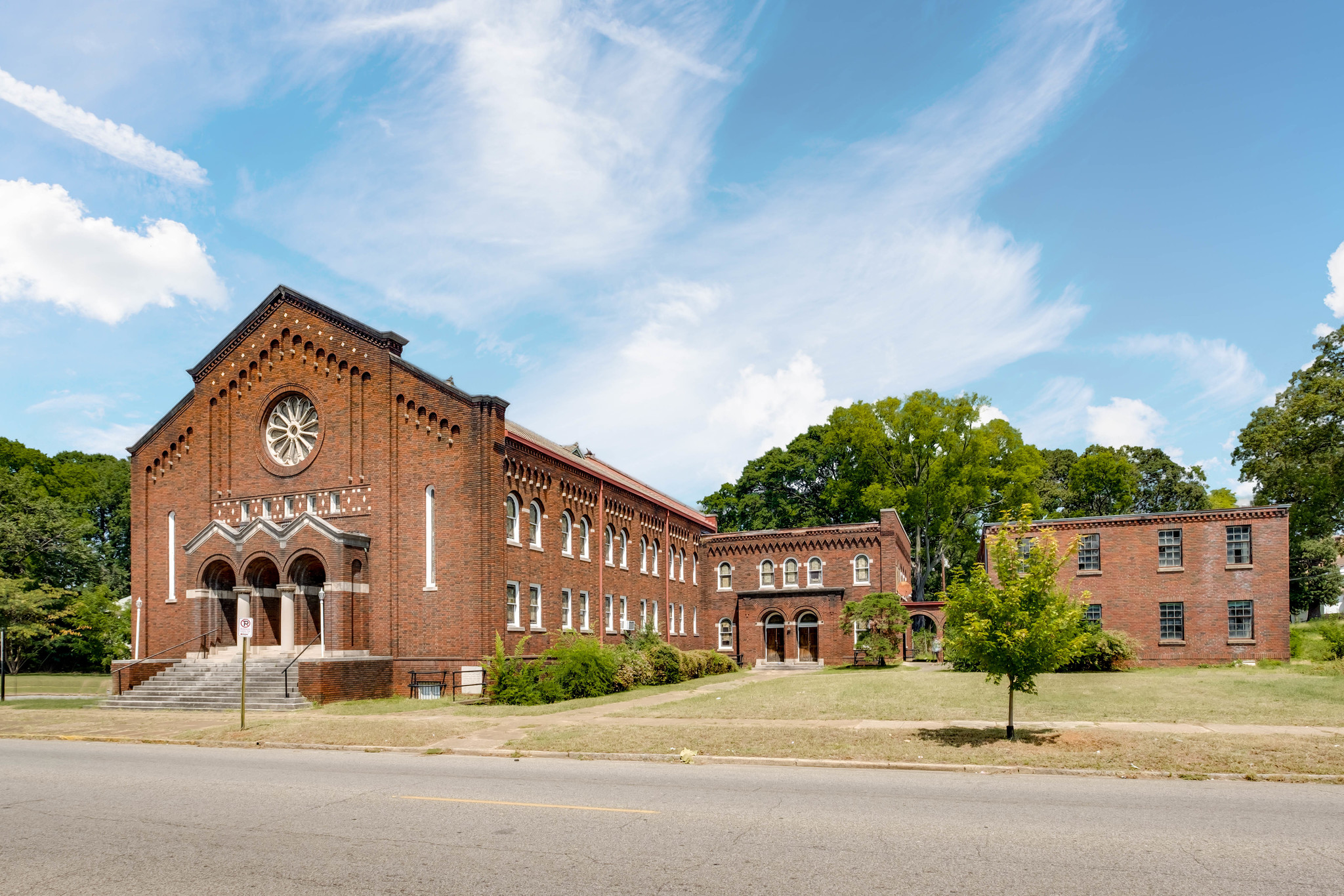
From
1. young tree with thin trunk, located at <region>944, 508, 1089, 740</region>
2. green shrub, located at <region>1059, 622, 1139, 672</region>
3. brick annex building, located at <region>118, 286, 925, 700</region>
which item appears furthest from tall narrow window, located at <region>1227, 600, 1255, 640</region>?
young tree with thin trunk, located at <region>944, 508, 1089, 740</region>

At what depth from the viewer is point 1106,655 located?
3300cm

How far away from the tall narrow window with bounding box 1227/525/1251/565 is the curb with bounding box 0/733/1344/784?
2912cm

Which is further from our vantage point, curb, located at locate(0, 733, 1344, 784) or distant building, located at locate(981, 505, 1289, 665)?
distant building, located at locate(981, 505, 1289, 665)

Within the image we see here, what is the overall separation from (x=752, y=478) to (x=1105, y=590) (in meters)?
39.4

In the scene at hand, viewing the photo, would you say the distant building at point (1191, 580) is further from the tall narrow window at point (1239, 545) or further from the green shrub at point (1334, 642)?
the green shrub at point (1334, 642)

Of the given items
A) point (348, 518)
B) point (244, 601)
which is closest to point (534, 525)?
point (348, 518)

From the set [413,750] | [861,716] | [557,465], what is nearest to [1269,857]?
[861,716]

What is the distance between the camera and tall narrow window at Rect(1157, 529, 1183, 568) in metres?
38.6

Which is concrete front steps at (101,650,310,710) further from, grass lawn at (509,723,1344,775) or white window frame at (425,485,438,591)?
grass lawn at (509,723,1344,775)

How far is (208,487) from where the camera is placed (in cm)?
3447

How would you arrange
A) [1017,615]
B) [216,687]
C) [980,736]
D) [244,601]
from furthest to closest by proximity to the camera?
[244,601]
[216,687]
[980,736]
[1017,615]

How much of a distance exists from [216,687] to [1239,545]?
37.6 meters

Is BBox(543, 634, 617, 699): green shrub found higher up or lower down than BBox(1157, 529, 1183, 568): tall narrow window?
lower down

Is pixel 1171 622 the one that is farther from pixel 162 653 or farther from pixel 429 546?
pixel 162 653
